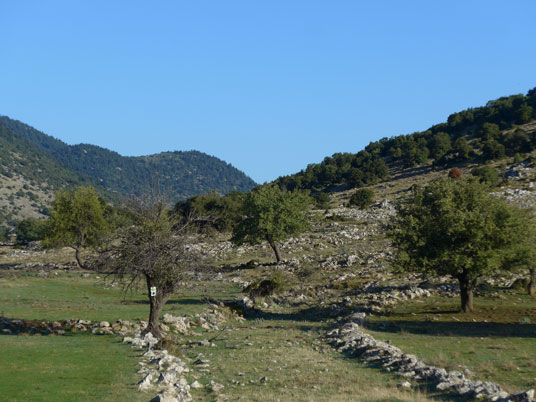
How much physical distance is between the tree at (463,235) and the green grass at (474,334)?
241 cm

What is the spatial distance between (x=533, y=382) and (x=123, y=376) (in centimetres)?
1337

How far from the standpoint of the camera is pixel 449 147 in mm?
131500

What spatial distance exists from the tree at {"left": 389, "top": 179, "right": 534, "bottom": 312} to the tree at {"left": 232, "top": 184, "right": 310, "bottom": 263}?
2715 centimetres

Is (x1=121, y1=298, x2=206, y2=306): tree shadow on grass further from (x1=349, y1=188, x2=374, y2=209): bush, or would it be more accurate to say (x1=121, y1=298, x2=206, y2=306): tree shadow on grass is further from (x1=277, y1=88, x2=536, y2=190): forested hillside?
(x1=277, y1=88, x2=536, y2=190): forested hillside

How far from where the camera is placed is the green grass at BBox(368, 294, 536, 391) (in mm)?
18625

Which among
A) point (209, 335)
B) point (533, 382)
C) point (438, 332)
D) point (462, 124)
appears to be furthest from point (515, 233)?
point (462, 124)

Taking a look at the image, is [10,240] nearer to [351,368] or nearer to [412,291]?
[412,291]

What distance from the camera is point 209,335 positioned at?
29344 millimetres

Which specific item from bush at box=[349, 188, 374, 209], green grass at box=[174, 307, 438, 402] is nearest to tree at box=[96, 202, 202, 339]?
green grass at box=[174, 307, 438, 402]

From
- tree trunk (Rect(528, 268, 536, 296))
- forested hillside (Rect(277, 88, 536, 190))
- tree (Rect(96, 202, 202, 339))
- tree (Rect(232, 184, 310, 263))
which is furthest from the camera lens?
forested hillside (Rect(277, 88, 536, 190))

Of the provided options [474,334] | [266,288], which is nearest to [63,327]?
[266,288]

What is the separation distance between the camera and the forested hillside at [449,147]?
369 ft

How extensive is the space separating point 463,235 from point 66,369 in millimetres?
24054

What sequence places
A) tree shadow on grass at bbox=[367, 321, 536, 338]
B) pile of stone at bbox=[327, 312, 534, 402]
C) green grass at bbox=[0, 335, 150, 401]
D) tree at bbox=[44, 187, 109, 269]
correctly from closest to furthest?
pile of stone at bbox=[327, 312, 534, 402] < green grass at bbox=[0, 335, 150, 401] < tree shadow on grass at bbox=[367, 321, 536, 338] < tree at bbox=[44, 187, 109, 269]
